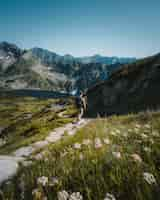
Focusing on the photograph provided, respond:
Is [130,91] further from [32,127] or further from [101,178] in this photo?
[101,178]

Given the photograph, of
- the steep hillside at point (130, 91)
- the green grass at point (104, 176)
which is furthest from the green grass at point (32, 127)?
the green grass at point (104, 176)

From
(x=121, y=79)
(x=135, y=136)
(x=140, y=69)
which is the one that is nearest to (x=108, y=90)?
(x=121, y=79)

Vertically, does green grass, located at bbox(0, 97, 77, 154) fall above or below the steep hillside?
below

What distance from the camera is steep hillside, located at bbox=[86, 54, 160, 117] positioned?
44316mm

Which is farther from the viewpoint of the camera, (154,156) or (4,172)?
(4,172)

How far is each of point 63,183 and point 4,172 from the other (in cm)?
289

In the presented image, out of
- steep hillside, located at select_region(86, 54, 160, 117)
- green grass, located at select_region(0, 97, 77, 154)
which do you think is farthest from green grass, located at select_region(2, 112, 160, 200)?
steep hillside, located at select_region(86, 54, 160, 117)

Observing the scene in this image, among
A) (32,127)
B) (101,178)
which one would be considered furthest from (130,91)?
(101,178)

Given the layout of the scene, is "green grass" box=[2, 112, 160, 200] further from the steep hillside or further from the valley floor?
the steep hillside

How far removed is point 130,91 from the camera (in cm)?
5262

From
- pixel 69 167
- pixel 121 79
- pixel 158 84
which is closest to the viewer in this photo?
pixel 69 167

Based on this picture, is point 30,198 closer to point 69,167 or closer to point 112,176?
point 69,167

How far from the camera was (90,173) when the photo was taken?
3135mm

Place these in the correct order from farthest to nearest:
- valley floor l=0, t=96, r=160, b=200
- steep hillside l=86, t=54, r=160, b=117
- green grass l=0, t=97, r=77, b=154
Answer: steep hillside l=86, t=54, r=160, b=117 → green grass l=0, t=97, r=77, b=154 → valley floor l=0, t=96, r=160, b=200
